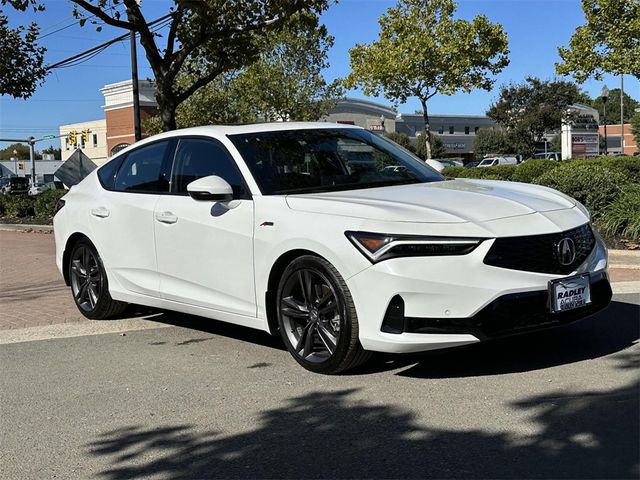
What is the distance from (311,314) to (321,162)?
1.33 meters

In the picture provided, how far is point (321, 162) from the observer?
18.0 feet

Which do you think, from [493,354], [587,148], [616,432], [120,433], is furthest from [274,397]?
[587,148]

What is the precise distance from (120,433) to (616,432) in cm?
269

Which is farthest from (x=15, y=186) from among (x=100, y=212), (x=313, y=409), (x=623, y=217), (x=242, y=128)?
(x=313, y=409)

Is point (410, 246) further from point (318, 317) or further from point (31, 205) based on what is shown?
point (31, 205)

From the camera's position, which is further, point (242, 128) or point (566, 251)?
point (242, 128)

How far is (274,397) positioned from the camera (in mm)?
4453

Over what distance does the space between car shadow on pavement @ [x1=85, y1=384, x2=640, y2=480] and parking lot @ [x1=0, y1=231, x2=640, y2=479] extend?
0.03ft

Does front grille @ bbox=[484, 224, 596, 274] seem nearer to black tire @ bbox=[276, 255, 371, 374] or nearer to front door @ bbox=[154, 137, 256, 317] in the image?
black tire @ bbox=[276, 255, 371, 374]

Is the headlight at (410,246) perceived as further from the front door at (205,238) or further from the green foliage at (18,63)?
the green foliage at (18,63)

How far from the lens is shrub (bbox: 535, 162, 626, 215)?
35.8ft

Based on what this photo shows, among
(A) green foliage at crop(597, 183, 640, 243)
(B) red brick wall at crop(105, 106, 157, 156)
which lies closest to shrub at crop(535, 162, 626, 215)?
(A) green foliage at crop(597, 183, 640, 243)

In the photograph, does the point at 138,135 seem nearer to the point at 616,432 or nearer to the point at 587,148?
the point at 616,432

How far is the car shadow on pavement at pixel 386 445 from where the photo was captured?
331cm
